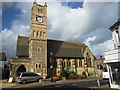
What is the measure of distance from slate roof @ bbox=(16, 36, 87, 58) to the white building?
1330 inches

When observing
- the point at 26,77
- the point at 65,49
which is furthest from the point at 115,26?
the point at 65,49

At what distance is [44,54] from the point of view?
48281 mm

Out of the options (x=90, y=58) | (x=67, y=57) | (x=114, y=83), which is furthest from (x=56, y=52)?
(x=114, y=83)

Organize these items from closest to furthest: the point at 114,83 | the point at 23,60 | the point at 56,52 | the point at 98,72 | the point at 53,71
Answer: the point at 114,83 → the point at 23,60 → the point at 53,71 → the point at 56,52 → the point at 98,72

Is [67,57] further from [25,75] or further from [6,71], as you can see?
[25,75]

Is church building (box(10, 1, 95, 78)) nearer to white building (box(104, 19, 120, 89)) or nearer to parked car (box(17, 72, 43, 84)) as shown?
parked car (box(17, 72, 43, 84))

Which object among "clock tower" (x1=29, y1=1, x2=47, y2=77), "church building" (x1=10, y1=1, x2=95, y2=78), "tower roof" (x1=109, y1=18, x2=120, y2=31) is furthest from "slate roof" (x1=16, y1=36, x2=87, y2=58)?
"tower roof" (x1=109, y1=18, x2=120, y2=31)

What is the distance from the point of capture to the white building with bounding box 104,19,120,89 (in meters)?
16.6

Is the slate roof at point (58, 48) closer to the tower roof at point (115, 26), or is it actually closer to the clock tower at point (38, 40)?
the clock tower at point (38, 40)

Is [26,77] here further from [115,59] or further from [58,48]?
[58,48]

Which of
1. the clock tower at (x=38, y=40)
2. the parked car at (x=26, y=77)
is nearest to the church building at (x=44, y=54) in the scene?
the clock tower at (x=38, y=40)

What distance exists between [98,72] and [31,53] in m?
22.6

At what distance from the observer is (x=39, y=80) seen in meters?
34.4

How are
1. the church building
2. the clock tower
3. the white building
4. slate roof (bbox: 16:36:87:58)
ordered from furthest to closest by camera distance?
slate roof (bbox: 16:36:87:58) < the clock tower < the church building < the white building
